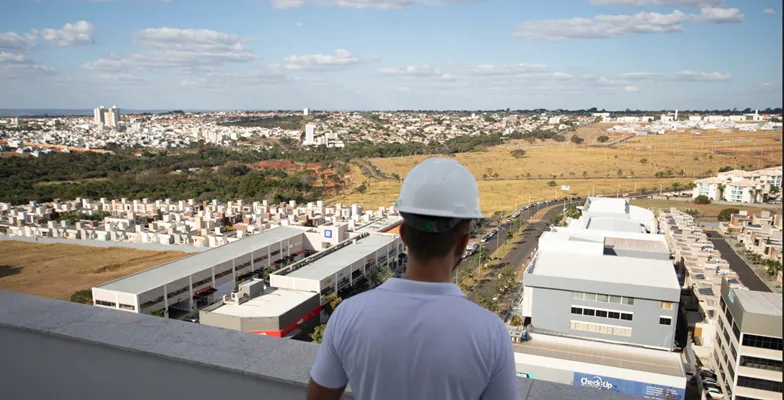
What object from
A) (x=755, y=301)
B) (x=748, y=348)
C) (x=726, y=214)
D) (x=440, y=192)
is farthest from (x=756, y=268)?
(x=440, y=192)

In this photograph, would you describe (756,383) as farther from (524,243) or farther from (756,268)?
(524,243)

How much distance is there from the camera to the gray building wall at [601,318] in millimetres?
6965

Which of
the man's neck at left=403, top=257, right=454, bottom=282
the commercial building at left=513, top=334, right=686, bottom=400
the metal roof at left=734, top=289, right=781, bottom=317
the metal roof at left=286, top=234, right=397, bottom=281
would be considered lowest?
the commercial building at left=513, top=334, right=686, bottom=400

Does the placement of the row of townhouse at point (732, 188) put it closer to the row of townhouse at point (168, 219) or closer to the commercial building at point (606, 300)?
the commercial building at point (606, 300)

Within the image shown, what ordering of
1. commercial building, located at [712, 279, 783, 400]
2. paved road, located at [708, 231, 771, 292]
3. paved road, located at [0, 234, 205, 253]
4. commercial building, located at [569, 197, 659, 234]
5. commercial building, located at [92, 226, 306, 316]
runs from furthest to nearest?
paved road, located at [0, 234, 205, 253], commercial building, located at [569, 197, 659, 234], paved road, located at [708, 231, 771, 292], commercial building, located at [92, 226, 306, 316], commercial building, located at [712, 279, 783, 400]

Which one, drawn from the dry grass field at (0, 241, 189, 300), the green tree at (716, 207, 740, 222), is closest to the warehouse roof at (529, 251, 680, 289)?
the dry grass field at (0, 241, 189, 300)

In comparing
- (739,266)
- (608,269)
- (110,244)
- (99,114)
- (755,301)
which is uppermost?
(99,114)

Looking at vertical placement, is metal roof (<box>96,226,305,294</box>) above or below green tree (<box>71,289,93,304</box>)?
above

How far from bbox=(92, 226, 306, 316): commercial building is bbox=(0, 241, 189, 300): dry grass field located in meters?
1.23

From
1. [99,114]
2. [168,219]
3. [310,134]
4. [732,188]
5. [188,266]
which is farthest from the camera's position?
[99,114]

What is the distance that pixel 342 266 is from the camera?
30.1 ft

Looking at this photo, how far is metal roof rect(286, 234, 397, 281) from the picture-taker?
8.67 metres

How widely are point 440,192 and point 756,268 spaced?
40.3 ft

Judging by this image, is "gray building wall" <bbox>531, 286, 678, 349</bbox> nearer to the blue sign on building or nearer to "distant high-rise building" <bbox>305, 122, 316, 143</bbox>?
the blue sign on building
